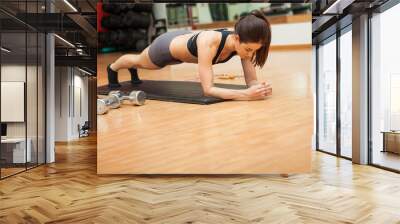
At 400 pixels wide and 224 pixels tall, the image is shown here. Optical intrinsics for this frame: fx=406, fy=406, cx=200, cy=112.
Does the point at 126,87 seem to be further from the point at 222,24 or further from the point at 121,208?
the point at 121,208

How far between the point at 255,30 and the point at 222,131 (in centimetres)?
159

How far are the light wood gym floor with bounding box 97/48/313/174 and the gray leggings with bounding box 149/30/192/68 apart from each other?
20 cm

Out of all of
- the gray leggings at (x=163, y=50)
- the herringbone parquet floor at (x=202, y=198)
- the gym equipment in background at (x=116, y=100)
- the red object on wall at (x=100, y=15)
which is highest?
the red object on wall at (x=100, y=15)

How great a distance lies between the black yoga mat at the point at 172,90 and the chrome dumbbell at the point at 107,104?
111 millimetres

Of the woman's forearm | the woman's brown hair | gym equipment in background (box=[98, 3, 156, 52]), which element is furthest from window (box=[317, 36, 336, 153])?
gym equipment in background (box=[98, 3, 156, 52])

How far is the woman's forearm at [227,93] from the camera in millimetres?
6082

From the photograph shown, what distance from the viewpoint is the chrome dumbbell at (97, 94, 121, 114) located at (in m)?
6.18

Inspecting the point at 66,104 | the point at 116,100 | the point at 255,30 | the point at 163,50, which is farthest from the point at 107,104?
the point at 66,104

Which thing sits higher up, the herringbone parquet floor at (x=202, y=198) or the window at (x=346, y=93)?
the window at (x=346, y=93)

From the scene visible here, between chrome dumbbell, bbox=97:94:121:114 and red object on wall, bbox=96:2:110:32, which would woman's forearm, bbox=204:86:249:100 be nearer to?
chrome dumbbell, bbox=97:94:121:114

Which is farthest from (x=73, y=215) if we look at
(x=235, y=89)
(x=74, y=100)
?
(x=74, y=100)

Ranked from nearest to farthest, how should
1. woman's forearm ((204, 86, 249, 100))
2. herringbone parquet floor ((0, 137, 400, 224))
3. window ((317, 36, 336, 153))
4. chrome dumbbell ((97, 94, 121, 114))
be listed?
1. herringbone parquet floor ((0, 137, 400, 224))
2. woman's forearm ((204, 86, 249, 100))
3. chrome dumbbell ((97, 94, 121, 114))
4. window ((317, 36, 336, 153))

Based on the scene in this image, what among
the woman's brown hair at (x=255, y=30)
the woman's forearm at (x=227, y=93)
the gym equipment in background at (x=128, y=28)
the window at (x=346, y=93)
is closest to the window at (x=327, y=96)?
the window at (x=346, y=93)

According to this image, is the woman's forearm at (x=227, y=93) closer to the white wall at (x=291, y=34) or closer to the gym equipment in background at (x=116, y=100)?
the white wall at (x=291, y=34)
